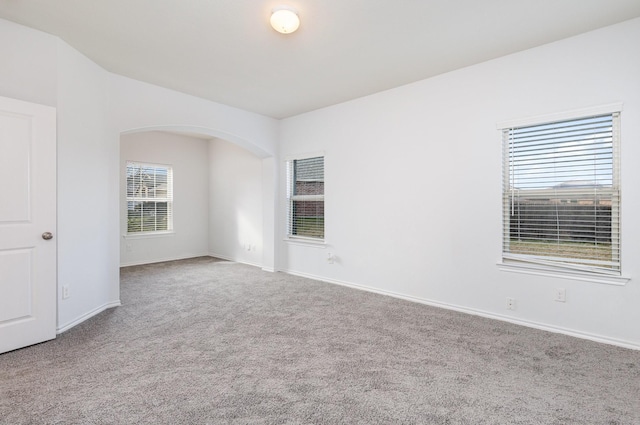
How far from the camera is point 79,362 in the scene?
2410mm

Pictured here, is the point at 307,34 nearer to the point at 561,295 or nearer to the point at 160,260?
the point at 561,295

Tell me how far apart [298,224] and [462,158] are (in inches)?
114

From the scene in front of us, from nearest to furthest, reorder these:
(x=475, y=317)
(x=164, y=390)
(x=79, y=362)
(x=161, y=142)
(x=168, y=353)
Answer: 1. (x=164, y=390)
2. (x=79, y=362)
3. (x=168, y=353)
4. (x=475, y=317)
5. (x=161, y=142)

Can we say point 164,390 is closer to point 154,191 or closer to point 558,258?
point 558,258

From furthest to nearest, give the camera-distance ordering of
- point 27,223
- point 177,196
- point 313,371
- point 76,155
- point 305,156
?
point 177,196 < point 305,156 < point 76,155 < point 27,223 < point 313,371

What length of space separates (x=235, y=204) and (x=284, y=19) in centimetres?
468

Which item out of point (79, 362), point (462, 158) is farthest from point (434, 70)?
point (79, 362)

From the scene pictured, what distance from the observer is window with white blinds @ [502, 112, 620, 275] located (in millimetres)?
2779

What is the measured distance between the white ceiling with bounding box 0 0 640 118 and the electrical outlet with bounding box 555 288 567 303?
234 cm

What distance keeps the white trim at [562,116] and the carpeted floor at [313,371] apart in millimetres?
2015

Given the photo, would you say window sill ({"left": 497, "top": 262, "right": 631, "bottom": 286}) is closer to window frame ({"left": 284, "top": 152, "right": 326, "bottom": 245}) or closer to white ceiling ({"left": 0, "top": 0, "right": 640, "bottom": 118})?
white ceiling ({"left": 0, "top": 0, "right": 640, "bottom": 118})

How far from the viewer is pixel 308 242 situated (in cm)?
524

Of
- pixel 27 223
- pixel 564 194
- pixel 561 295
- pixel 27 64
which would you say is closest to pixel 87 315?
pixel 27 223

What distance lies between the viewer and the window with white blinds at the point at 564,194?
278cm
